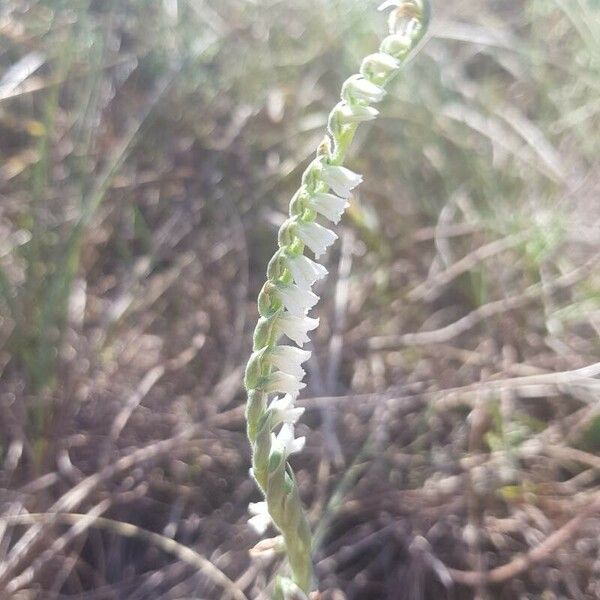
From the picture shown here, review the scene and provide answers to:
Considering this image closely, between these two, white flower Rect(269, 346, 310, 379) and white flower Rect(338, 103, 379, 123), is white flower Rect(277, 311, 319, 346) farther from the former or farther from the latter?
white flower Rect(338, 103, 379, 123)

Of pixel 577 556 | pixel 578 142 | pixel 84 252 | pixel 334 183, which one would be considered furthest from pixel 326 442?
pixel 578 142

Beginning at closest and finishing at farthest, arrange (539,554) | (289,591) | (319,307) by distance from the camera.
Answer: (289,591), (539,554), (319,307)

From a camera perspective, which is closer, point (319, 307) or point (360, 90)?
point (360, 90)

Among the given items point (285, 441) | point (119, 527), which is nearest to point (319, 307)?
point (119, 527)

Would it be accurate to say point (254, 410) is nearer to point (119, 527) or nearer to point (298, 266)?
point (298, 266)

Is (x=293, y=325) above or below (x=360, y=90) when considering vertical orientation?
below

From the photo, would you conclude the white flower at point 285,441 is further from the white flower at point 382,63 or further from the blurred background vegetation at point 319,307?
the blurred background vegetation at point 319,307
